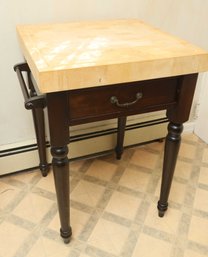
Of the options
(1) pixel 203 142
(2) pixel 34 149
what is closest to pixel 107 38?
(2) pixel 34 149

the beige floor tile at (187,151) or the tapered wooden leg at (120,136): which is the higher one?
the tapered wooden leg at (120,136)

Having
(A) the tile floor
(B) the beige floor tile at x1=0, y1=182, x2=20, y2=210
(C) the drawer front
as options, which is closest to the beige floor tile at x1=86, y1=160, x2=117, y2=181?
(A) the tile floor

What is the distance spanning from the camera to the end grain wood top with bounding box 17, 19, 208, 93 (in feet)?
1.83

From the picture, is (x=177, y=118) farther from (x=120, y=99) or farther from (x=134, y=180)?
(x=134, y=180)

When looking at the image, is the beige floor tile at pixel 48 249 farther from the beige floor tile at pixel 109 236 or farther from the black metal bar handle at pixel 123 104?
the black metal bar handle at pixel 123 104

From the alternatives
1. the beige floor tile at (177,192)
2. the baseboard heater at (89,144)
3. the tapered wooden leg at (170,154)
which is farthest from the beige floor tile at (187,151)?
the tapered wooden leg at (170,154)

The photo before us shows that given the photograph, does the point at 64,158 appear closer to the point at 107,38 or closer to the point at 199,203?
the point at 107,38

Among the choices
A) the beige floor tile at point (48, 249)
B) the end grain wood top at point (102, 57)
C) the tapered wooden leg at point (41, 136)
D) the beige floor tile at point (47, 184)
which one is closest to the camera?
the end grain wood top at point (102, 57)

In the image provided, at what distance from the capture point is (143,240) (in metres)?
0.92

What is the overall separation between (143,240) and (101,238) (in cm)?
15

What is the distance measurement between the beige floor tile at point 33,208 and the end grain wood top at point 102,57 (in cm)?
61

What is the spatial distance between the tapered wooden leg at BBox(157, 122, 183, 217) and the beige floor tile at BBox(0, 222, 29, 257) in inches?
20.3

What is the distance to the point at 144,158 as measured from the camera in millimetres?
1334

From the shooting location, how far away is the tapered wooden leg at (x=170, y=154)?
0.79 metres
